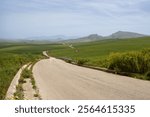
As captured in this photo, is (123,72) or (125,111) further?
(123,72)

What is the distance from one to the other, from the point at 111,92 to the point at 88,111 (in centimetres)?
725

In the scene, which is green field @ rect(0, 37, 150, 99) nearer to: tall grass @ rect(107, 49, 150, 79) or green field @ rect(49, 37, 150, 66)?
green field @ rect(49, 37, 150, 66)

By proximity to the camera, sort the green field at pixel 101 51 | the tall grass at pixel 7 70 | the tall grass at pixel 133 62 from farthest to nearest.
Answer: the green field at pixel 101 51
the tall grass at pixel 133 62
the tall grass at pixel 7 70

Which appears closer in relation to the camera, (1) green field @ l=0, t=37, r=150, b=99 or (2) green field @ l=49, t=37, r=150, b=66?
(1) green field @ l=0, t=37, r=150, b=99

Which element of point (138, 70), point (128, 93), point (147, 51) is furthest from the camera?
point (147, 51)

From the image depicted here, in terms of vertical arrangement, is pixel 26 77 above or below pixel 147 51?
below

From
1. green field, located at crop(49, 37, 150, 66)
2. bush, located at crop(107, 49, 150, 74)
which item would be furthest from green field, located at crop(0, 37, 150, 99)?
bush, located at crop(107, 49, 150, 74)

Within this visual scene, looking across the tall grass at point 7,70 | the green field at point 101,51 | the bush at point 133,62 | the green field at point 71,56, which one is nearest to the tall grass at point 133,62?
the bush at point 133,62

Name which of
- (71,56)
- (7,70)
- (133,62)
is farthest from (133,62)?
(71,56)

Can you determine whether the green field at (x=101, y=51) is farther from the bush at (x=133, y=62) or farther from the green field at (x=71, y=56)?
the bush at (x=133, y=62)

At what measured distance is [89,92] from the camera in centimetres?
1661

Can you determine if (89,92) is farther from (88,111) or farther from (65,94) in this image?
(88,111)

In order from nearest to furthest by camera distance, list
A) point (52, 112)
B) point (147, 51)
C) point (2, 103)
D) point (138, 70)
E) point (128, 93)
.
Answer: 1. point (52, 112)
2. point (2, 103)
3. point (128, 93)
4. point (138, 70)
5. point (147, 51)

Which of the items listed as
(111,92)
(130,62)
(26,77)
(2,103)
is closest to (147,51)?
(130,62)
